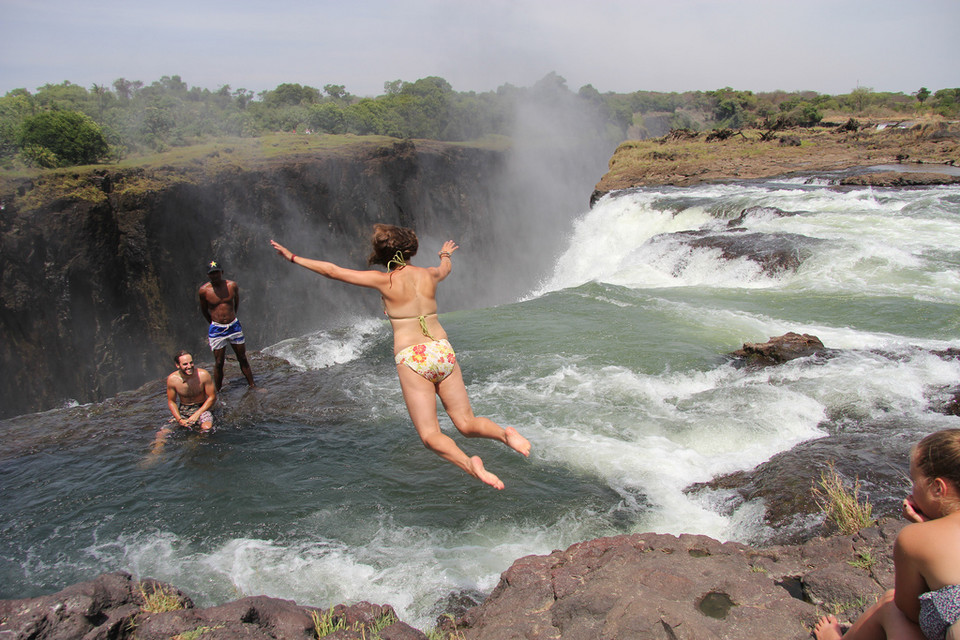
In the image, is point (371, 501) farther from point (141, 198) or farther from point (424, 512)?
point (141, 198)

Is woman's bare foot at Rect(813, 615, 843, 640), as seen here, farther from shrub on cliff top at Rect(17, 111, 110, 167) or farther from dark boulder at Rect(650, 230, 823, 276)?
shrub on cliff top at Rect(17, 111, 110, 167)

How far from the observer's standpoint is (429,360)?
3588mm

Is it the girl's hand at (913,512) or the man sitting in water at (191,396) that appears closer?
the girl's hand at (913,512)

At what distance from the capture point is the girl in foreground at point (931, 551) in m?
1.94

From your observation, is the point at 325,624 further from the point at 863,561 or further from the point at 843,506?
the point at 843,506

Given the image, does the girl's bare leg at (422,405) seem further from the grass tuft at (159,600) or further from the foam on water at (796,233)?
the foam on water at (796,233)

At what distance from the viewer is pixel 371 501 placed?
17.9 ft

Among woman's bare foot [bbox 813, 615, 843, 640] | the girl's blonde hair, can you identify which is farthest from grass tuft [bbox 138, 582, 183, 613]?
the girl's blonde hair

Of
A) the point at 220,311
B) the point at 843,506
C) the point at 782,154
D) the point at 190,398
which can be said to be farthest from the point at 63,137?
the point at 782,154

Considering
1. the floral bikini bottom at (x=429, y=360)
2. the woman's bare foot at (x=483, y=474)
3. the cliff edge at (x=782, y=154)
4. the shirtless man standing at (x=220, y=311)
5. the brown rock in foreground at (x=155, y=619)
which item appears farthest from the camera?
the cliff edge at (x=782, y=154)

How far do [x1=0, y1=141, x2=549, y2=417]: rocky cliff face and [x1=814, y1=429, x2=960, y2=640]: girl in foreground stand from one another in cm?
2266

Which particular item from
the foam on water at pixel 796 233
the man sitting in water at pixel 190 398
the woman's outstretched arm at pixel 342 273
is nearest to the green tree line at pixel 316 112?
the foam on water at pixel 796 233

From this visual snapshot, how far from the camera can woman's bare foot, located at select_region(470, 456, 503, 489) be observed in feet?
9.91

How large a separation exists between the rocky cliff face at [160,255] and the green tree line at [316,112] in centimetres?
584
